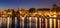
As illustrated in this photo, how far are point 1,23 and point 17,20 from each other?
0.29 m

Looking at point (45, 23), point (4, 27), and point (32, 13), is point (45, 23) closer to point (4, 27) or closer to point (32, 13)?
point (32, 13)

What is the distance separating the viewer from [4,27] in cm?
246

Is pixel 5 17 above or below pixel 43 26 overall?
above

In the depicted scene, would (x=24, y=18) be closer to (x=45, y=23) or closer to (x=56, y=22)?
(x=45, y=23)

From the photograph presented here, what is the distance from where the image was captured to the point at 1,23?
2.44m

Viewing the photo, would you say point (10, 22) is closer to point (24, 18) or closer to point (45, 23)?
point (24, 18)

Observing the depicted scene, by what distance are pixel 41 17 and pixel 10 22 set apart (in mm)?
556

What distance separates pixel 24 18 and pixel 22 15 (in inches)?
2.6

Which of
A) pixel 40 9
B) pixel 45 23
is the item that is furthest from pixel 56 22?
pixel 40 9

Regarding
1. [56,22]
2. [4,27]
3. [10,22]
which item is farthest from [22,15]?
[56,22]

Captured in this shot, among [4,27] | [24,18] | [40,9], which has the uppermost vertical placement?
[40,9]

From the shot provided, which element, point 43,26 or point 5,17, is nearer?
point 43,26

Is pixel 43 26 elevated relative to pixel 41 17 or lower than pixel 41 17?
lower

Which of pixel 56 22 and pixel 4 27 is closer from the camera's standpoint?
pixel 56 22
